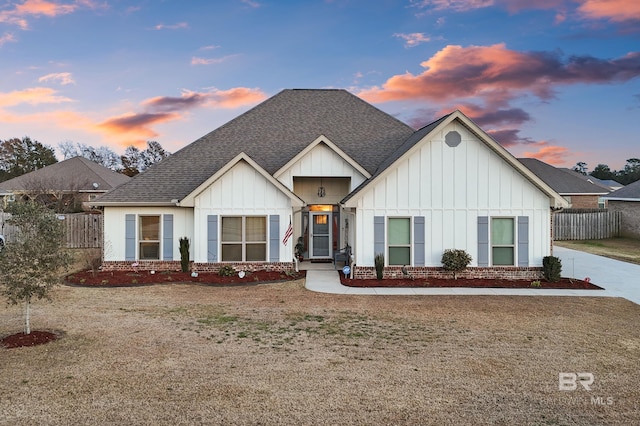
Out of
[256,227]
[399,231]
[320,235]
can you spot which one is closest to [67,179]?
[320,235]

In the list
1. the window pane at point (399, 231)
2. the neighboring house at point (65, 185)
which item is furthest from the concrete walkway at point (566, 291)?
the neighboring house at point (65, 185)

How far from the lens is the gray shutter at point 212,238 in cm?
1628

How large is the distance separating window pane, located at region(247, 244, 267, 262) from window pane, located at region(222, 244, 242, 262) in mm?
355

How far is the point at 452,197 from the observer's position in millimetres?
15555

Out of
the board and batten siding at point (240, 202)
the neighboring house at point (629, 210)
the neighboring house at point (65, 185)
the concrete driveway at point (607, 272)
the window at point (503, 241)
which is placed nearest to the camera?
the concrete driveway at point (607, 272)

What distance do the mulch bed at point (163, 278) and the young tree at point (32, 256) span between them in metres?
6.18

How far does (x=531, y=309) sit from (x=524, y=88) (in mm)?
16599

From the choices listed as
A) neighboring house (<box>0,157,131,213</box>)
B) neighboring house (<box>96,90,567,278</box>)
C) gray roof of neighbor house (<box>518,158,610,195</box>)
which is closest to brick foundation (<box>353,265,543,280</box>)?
neighboring house (<box>96,90,567,278</box>)

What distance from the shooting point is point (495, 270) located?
15.6 m

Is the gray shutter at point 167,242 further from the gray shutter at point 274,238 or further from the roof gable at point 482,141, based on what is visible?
the roof gable at point 482,141

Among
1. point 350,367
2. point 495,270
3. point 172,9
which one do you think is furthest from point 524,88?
point 350,367

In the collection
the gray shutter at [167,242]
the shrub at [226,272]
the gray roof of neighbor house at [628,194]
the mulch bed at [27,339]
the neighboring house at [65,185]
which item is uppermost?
the neighboring house at [65,185]

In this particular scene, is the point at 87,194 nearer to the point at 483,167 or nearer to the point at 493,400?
the point at 483,167

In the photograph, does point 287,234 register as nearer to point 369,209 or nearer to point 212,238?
point 212,238
